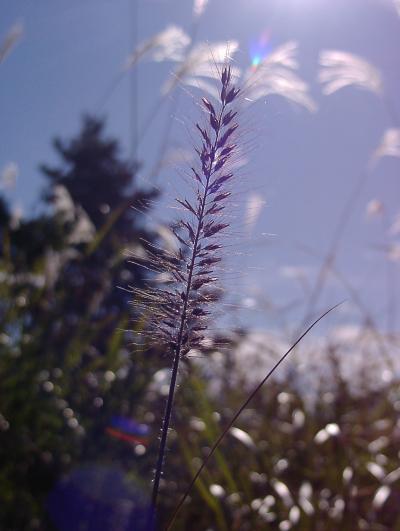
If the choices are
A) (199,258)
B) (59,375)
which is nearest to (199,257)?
(199,258)

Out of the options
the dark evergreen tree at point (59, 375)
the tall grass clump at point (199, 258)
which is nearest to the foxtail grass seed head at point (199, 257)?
the tall grass clump at point (199, 258)

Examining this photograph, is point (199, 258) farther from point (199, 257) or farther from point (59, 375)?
point (59, 375)

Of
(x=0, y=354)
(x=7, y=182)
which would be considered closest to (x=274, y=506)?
(x=0, y=354)

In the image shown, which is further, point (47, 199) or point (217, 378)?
point (217, 378)

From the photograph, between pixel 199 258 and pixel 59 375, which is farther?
pixel 59 375

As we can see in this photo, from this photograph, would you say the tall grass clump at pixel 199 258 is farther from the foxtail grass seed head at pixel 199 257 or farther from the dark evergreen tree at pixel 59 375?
the dark evergreen tree at pixel 59 375

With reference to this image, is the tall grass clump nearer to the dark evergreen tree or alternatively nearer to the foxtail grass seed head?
the foxtail grass seed head

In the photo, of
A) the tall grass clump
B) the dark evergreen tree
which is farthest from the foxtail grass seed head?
the dark evergreen tree

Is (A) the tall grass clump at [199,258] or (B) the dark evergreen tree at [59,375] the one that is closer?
(A) the tall grass clump at [199,258]

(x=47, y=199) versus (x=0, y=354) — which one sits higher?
(x=47, y=199)

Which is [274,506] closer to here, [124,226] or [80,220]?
[80,220]

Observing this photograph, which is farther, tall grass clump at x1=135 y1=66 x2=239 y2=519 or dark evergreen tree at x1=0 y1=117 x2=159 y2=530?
dark evergreen tree at x1=0 y1=117 x2=159 y2=530
